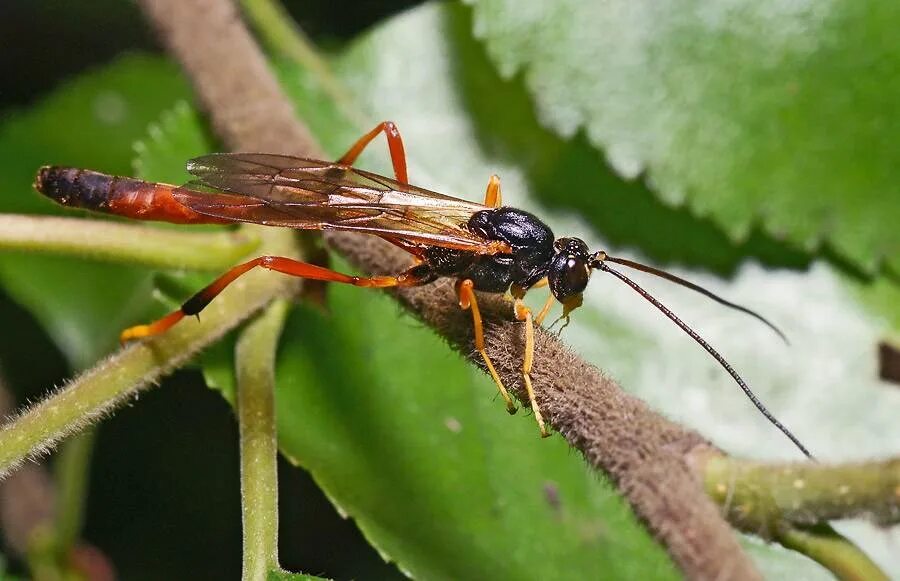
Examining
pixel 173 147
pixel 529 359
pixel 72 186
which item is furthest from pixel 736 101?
pixel 72 186

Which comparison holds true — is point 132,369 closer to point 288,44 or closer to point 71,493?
point 71,493

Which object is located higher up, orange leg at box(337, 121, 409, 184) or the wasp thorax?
orange leg at box(337, 121, 409, 184)

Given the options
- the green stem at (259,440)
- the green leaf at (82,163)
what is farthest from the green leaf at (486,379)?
the green leaf at (82,163)

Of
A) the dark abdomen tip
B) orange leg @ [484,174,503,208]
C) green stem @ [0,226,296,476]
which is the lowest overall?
green stem @ [0,226,296,476]

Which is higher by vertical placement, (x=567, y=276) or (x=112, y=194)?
(x=567, y=276)

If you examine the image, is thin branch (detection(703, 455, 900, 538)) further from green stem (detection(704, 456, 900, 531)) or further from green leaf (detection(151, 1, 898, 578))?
green leaf (detection(151, 1, 898, 578))

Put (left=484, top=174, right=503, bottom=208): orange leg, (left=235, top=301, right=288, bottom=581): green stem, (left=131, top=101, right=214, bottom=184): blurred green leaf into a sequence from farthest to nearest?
(left=131, top=101, right=214, bottom=184): blurred green leaf, (left=484, top=174, right=503, bottom=208): orange leg, (left=235, top=301, right=288, bottom=581): green stem

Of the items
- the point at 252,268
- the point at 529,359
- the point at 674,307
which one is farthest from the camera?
the point at 674,307

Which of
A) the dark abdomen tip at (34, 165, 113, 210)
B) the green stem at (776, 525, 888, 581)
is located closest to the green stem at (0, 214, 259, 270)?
the dark abdomen tip at (34, 165, 113, 210)
